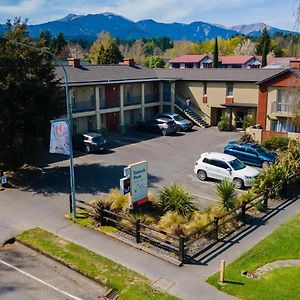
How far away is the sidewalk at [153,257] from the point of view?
1309 centimetres

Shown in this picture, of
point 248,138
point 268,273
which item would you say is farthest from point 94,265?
point 248,138

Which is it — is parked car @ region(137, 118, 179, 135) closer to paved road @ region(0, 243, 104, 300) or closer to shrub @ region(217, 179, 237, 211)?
shrub @ region(217, 179, 237, 211)

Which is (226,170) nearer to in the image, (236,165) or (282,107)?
(236,165)

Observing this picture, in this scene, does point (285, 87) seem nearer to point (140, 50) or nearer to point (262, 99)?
point (262, 99)

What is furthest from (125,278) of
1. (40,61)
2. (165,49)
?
(165,49)

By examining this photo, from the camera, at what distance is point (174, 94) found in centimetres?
4519

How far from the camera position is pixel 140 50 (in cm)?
13600

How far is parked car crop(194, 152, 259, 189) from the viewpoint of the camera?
23.3m

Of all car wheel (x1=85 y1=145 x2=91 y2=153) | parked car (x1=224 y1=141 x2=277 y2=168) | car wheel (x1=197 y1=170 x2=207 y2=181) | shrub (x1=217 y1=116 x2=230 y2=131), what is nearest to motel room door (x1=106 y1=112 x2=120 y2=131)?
car wheel (x1=85 y1=145 x2=91 y2=153)

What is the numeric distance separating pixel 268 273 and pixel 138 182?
7.44 meters

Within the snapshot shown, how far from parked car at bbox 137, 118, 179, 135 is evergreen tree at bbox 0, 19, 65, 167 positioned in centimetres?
1649

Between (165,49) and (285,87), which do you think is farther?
(165,49)

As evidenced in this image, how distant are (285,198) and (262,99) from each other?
16819 millimetres

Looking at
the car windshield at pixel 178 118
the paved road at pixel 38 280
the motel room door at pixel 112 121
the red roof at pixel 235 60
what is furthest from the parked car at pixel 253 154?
the red roof at pixel 235 60
